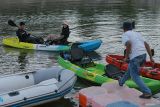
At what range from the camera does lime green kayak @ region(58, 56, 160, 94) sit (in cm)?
1134

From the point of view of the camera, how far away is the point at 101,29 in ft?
82.9

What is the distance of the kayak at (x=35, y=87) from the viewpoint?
10.1 metres

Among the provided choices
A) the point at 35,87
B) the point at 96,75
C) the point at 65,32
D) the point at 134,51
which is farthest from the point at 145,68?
the point at 65,32

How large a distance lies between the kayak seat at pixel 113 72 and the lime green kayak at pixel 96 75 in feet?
0.65

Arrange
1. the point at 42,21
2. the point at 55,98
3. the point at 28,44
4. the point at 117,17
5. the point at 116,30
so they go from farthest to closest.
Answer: the point at 117,17 < the point at 42,21 < the point at 116,30 < the point at 28,44 < the point at 55,98

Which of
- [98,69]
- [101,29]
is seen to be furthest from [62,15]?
[98,69]

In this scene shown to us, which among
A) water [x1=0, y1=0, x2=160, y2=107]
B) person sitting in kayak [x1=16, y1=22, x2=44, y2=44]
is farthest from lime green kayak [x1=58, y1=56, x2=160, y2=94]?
person sitting in kayak [x1=16, y1=22, x2=44, y2=44]

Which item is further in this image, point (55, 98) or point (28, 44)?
point (28, 44)

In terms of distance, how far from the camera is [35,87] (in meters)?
10.5

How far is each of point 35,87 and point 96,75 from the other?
2.65 m

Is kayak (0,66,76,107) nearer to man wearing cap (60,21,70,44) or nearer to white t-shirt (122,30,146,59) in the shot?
white t-shirt (122,30,146,59)

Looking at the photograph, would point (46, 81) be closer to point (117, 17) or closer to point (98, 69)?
point (98, 69)

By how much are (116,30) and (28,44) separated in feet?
23.9

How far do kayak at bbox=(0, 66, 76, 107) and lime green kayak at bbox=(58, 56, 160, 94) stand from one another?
1.24 metres
